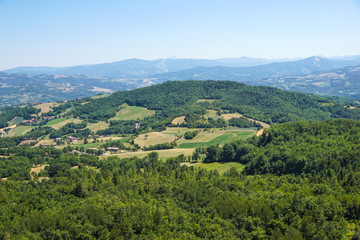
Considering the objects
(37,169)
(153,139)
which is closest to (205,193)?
(37,169)

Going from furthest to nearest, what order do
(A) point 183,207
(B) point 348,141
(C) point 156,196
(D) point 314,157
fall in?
(B) point 348,141 → (D) point 314,157 → (C) point 156,196 → (A) point 183,207

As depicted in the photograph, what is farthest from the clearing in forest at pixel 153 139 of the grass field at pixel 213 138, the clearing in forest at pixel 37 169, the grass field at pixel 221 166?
the clearing in forest at pixel 37 169

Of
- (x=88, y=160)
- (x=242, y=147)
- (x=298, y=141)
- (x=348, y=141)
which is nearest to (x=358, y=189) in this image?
(x=348, y=141)

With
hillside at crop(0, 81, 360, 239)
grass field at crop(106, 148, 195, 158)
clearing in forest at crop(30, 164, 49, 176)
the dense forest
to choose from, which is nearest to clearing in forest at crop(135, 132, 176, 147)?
grass field at crop(106, 148, 195, 158)

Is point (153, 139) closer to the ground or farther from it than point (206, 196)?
closer to the ground

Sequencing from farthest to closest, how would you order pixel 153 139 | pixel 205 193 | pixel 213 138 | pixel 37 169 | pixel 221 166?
pixel 153 139, pixel 213 138, pixel 221 166, pixel 37 169, pixel 205 193

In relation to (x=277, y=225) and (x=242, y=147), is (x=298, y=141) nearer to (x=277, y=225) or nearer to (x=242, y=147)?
(x=242, y=147)

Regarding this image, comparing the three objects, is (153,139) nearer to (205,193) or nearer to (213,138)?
(213,138)
